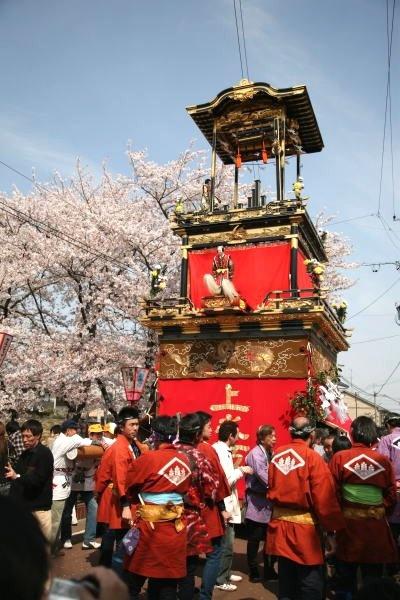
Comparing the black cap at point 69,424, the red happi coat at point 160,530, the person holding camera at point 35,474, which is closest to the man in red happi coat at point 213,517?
the red happi coat at point 160,530

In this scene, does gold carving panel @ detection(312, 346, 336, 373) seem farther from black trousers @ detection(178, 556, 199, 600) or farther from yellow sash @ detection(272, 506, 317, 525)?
black trousers @ detection(178, 556, 199, 600)

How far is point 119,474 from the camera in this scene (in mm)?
6227

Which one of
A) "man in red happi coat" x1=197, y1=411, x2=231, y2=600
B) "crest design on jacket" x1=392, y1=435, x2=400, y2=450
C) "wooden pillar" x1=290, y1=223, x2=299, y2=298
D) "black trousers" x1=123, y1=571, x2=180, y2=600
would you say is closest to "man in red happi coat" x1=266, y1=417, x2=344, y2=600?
"man in red happi coat" x1=197, y1=411, x2=231, y2=600

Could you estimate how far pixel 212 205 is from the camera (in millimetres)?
16312

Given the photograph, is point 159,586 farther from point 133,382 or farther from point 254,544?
point 133,382

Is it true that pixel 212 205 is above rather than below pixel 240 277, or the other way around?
above

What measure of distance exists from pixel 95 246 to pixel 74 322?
118 inches

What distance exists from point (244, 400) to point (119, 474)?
321 inches

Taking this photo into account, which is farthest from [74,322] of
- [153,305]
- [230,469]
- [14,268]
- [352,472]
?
[352,472]

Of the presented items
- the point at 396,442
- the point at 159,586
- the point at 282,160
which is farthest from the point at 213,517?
the point at 282,160

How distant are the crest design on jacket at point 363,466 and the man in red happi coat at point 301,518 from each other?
1.26 ft

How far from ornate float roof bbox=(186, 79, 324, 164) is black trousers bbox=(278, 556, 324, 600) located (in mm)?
13769

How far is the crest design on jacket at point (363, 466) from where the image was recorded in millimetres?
4969

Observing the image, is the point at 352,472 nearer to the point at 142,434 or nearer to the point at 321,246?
the point at 142,434
